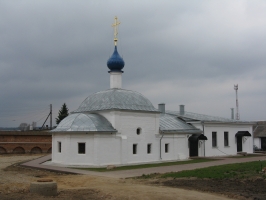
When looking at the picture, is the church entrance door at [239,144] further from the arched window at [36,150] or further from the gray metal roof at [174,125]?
the arched window at [36,150]

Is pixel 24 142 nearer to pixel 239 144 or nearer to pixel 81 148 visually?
pixel 81 148

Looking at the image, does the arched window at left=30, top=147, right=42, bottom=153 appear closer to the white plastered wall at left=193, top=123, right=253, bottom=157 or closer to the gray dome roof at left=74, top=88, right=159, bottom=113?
the gray dome roof at left=74, top=88, right=159, bottom=113

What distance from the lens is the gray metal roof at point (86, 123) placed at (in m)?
22.9

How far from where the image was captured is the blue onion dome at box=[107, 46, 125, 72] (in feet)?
88.3

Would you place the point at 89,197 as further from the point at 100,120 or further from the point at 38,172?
the point at 100,120

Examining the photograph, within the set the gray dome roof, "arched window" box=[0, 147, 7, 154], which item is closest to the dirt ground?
the gray dome roof

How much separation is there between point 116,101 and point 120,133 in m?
2.36

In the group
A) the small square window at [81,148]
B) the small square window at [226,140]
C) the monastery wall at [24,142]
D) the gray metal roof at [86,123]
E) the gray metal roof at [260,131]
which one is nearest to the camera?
the gray metal roof at [86,123]

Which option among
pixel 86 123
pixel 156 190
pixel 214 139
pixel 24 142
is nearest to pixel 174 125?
pixel 214 139

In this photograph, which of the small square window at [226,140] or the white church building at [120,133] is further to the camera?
the small square window at [226,140]

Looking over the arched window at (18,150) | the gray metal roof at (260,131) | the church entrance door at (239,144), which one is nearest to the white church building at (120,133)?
the church entrance door at (239,144)

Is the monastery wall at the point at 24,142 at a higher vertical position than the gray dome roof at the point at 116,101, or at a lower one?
lower

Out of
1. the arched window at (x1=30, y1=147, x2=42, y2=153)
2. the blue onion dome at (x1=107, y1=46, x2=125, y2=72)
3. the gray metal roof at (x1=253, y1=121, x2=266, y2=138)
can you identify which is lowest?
the arched window at (x1=30, y1=147, x2=42, y2=153)

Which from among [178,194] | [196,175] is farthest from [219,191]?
[196,175]
